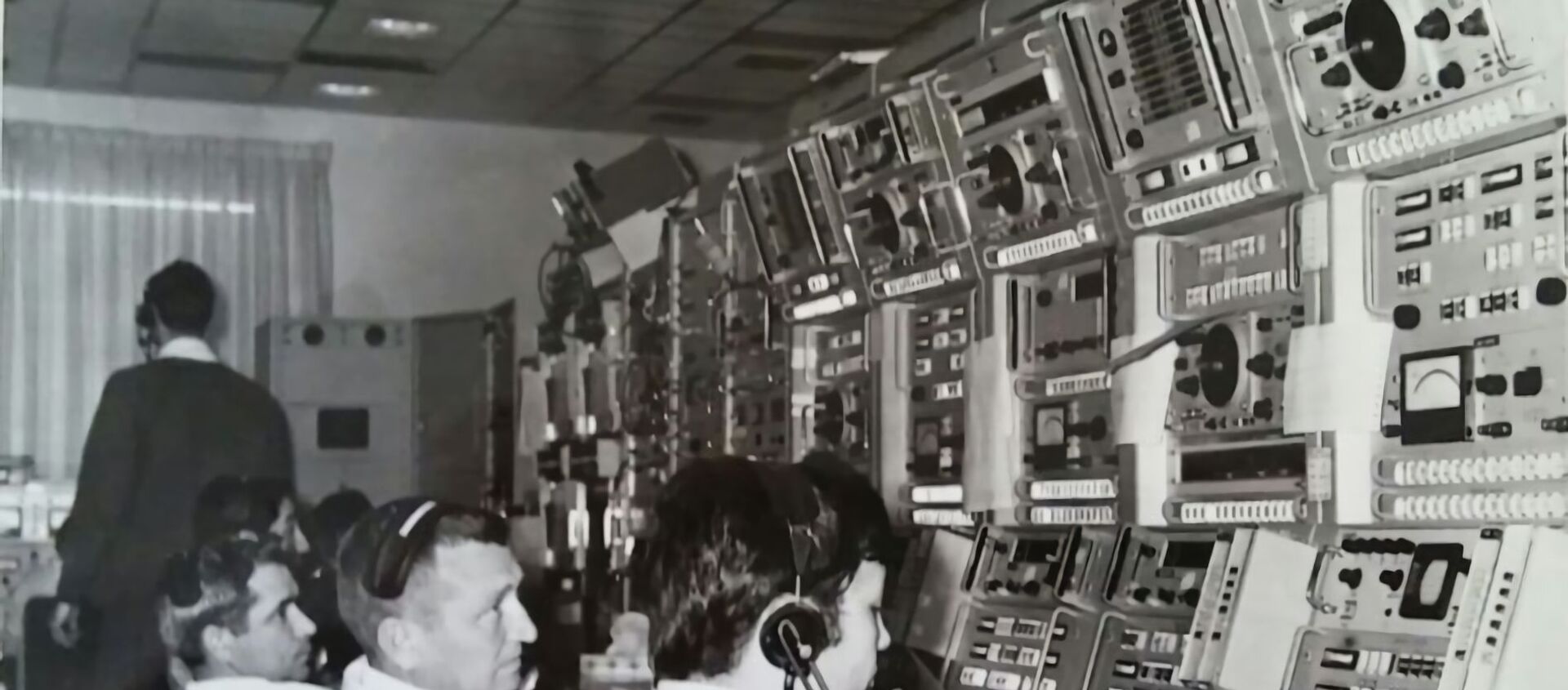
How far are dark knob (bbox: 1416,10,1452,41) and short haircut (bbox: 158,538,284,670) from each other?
253 centimetres

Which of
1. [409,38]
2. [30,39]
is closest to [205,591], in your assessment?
[30,39]

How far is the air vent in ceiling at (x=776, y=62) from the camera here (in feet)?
12.4

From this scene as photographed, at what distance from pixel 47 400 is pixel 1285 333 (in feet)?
8.30

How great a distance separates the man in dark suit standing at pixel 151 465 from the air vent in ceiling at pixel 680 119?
1180 mm

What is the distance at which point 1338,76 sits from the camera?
2383 mm

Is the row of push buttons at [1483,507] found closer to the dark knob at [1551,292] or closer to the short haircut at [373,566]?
the dark knob at [1551,292]

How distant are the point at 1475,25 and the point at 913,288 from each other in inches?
62.8

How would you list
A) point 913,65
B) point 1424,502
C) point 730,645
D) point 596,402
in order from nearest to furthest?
1. point 1424,502
2. point 730,645
3. point 913,65
4. point 596,402

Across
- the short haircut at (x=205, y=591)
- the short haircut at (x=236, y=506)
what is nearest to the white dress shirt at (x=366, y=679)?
the short haircut at (x=205, y=591)

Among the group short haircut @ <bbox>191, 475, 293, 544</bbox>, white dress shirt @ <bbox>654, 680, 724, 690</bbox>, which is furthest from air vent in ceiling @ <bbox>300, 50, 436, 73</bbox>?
white dress shirt @ <bbox>654, 680, 724, 690</bbox>

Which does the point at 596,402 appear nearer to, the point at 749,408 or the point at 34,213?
the point at 749,408

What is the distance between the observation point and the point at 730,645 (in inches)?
120

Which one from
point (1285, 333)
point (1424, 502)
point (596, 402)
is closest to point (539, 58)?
point (596, 402)

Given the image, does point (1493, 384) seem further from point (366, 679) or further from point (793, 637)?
point (366, 679)
